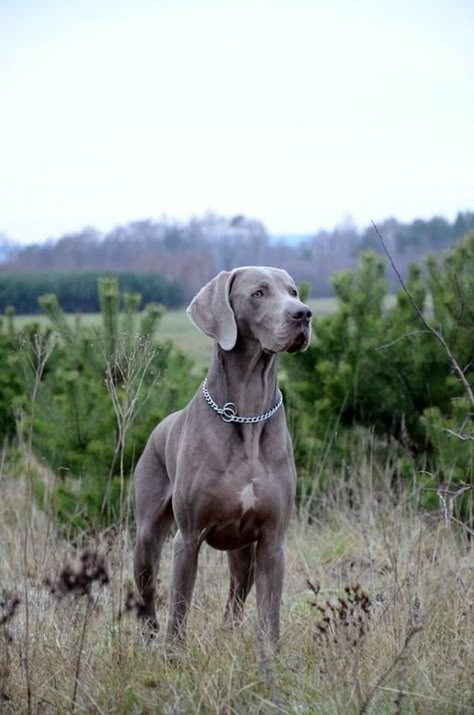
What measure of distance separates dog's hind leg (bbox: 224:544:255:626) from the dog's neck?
0.68m

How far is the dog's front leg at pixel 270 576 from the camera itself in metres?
4.19

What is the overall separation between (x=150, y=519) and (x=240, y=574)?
0.45 m

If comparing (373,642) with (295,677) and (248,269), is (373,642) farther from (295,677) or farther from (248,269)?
(248,269)

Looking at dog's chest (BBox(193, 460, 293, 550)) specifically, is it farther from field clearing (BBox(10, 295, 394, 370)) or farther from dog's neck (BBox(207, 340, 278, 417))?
field clearing (BBox(10, 295, 394, 370))

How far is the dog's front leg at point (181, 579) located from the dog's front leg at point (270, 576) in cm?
26

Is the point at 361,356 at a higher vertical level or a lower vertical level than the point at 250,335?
lower

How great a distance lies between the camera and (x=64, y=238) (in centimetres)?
1736

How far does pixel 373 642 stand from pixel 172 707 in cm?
87

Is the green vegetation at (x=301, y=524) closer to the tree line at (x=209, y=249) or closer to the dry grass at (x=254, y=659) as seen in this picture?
the dry grass at (x=254, y=659)

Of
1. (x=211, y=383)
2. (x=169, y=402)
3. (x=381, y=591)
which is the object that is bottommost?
(x=381, y=591)

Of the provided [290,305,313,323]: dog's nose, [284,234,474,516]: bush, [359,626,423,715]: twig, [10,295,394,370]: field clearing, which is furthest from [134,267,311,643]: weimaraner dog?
[284,234,474,516]: bush

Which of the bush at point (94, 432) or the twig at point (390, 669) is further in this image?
the bush at point (94, 432)

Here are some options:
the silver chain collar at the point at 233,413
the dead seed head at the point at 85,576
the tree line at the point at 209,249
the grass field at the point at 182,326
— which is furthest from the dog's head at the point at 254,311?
the tree line at the point at 209,249

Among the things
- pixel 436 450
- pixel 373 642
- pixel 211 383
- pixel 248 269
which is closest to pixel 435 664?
pixel 373 642
